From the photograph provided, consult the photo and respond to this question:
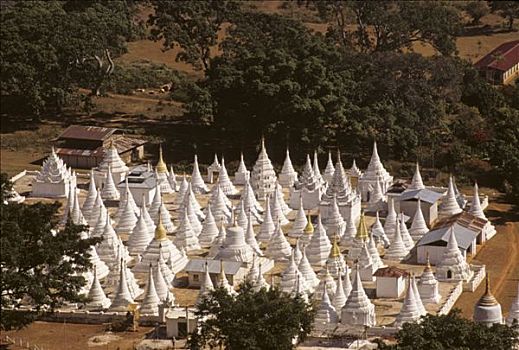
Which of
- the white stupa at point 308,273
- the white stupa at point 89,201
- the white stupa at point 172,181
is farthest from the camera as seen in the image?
the white stupa at point 172,181

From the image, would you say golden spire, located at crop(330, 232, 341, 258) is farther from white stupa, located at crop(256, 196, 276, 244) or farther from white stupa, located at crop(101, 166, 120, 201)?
white stupa, located at crop(101, 166, 120, 201)

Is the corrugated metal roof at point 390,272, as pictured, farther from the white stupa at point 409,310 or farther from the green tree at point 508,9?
the green tree at point 508,9

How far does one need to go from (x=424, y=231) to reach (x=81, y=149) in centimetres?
2825

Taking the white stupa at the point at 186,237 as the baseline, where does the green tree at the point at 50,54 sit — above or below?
above

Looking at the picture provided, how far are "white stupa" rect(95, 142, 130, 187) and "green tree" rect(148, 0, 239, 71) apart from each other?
69.0 ft

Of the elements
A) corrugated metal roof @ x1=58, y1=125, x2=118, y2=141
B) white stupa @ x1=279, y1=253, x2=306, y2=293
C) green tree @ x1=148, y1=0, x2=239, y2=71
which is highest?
green tree @ x1=148, y1=0, x2=239, y2=71

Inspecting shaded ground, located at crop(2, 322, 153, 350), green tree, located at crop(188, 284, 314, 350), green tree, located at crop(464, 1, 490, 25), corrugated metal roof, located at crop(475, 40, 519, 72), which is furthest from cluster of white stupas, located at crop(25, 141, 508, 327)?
green tree, located at crop(464, 1, 490, 25)

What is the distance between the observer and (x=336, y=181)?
90.3 meters

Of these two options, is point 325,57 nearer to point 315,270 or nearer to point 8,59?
point 8,59

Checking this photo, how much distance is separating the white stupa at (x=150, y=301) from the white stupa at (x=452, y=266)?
1484 centimetres

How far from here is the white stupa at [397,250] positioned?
271 feet

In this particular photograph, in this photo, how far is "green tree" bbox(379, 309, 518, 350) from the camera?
60.1 meters

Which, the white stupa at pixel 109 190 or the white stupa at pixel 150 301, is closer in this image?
the white stupa at pixel 150 301

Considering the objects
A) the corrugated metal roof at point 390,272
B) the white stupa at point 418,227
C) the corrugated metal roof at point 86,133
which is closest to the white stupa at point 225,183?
the corrugated metal roof at point 86,133
